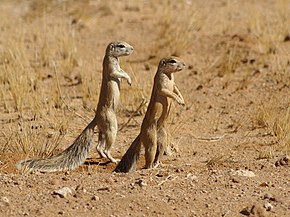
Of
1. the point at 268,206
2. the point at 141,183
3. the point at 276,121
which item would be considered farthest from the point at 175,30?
the point at 268,206

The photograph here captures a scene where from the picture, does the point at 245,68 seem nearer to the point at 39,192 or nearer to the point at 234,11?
the point at 234,11

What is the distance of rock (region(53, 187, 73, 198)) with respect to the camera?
648 centimetres

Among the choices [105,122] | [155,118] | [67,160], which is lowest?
[67,160]

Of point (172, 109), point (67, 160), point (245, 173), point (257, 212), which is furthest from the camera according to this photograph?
point (172, 109)

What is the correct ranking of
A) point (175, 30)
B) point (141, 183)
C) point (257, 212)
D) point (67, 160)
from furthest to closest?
point (175, 30), point (67, 160), point (141, 183), point (257, 212)

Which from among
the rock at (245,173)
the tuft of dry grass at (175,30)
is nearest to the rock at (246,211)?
the rock at (245,173)

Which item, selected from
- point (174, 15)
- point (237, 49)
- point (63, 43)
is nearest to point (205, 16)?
point (174, 15)

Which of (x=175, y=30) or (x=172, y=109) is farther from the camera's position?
(x=175, y=30)

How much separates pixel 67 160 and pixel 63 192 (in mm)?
1455

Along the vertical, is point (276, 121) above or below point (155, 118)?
below

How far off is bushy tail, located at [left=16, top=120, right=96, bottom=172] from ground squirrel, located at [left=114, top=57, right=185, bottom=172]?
1.46ft

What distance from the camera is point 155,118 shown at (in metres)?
7.71

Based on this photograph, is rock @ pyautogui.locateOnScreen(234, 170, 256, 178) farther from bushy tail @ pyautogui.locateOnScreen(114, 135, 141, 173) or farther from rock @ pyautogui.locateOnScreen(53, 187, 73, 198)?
rock @ pyautogui.locateOnScreen(53, 187, 73, 198)

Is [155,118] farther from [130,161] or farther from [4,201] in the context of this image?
Result: [4,201]
